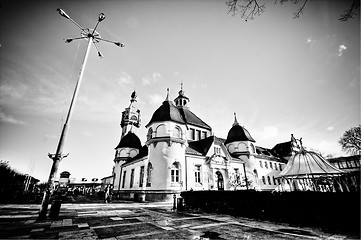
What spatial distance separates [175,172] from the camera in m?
21.8

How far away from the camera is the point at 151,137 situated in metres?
23.9

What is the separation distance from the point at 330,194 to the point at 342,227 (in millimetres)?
1134

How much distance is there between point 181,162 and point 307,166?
14344mm

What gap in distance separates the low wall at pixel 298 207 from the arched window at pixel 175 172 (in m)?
10.7

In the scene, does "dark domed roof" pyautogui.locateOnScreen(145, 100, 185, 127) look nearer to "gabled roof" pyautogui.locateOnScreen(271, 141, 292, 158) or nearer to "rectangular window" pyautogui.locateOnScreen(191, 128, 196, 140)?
"rectangular window" pyautogui.locateOnScreen(191, 128, 196, 140)

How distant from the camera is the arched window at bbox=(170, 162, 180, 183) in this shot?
21500mm

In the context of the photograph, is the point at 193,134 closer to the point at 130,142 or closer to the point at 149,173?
the point at 149,173

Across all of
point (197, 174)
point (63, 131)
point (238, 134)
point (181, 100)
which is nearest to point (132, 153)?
point (181, 100)

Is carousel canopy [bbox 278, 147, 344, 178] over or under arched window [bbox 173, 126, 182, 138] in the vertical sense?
under

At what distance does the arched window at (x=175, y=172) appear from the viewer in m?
21.5

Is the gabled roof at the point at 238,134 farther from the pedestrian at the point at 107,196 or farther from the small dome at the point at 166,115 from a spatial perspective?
the pedestrian at the point at 107,196

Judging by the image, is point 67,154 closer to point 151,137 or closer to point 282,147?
point 151,137

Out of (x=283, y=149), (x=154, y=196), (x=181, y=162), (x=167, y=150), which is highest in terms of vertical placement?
(x=283, y=149)

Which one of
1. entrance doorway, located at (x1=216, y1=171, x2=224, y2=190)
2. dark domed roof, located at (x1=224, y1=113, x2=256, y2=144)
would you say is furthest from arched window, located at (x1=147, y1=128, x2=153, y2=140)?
dark domed roof, located at (x1=224, y1=113, x2=256, y2=144)
